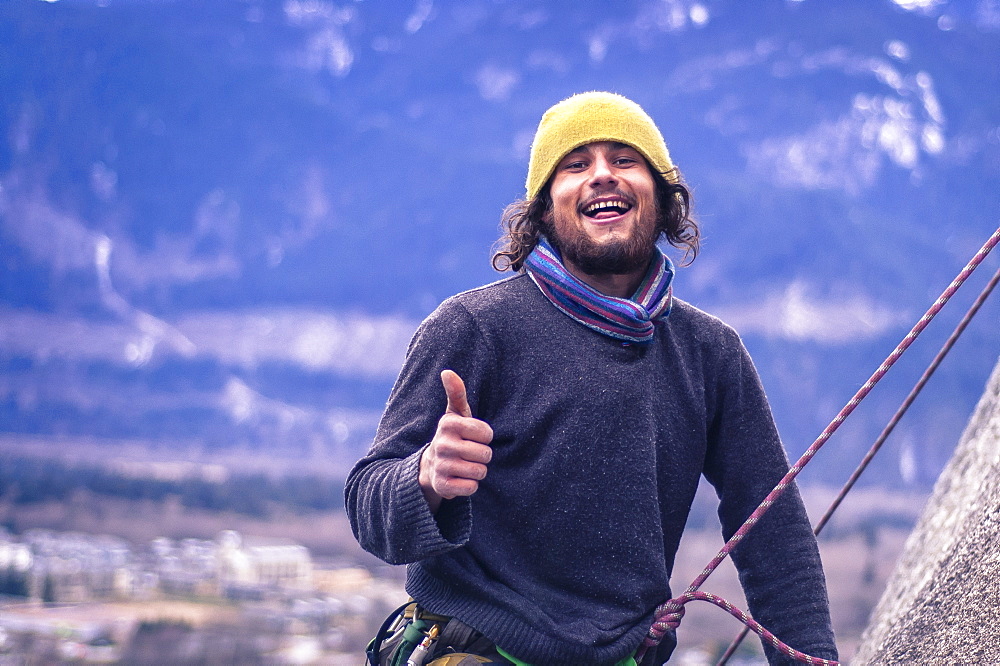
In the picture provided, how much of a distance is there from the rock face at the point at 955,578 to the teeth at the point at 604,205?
106cm

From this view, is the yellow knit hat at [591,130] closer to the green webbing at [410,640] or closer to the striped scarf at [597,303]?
the striped scarf at [597,303]

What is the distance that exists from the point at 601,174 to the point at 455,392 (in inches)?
31.4

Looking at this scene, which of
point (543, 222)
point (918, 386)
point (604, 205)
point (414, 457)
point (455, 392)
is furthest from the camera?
point (918, 386)

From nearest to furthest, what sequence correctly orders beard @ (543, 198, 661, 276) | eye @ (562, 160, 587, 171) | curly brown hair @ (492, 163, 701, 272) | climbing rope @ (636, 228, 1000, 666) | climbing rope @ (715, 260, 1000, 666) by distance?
climbing rope @ (636, 228, 1000, 666) → beard @ (543, 198, 661, 276) → eye @ (562, 160, 587, 171) → curly brown hair @ (492, 163, 701, 272) → climbing rope @ (715, 260, 1000, 666)

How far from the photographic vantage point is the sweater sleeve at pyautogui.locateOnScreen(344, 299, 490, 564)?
1.68 metres

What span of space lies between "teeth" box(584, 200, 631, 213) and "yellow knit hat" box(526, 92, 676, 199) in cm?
14

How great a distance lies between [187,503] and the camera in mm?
59312

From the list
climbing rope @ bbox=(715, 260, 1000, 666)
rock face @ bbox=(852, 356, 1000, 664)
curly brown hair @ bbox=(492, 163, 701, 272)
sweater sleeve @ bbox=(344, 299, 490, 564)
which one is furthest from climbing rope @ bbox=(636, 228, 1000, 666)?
curly brown hair @ bbox=(492, 163, 701, 272)

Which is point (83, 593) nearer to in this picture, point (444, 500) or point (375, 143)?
point (444, 500)

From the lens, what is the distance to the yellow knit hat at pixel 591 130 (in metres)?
2.15

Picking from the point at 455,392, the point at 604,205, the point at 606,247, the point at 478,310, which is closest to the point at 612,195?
the point at 604,205

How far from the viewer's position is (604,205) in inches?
84.2

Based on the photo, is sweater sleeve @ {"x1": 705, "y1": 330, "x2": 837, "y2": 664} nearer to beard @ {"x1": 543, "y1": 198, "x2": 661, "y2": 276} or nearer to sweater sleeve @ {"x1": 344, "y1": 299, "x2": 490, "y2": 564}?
beard @ {"x1": 543, "y1": 198, "x2": 661, "y2": 276}

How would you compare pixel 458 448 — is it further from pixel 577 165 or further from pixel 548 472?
pixel 577 165
